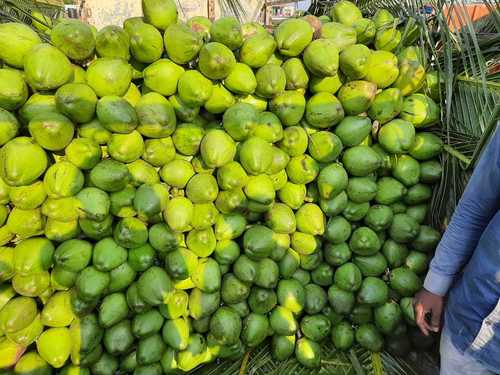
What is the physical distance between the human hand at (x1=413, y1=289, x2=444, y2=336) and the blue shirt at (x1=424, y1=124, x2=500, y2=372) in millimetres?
168

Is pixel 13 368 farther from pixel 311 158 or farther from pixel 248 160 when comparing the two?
pixel 311 158

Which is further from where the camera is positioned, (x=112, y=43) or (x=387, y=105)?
(x=387, y=105)

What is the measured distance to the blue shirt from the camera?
4.95 feet

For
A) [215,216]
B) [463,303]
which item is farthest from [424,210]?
[215,216]

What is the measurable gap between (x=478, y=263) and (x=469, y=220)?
0.72 feet

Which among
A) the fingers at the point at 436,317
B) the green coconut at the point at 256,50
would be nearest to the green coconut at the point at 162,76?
the green coconut at the point at 256,50

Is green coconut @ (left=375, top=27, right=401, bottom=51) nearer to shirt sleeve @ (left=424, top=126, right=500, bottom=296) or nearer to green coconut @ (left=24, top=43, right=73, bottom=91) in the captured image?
shirt sleeve @ (left=424, top=126, right=500, bottom=296)

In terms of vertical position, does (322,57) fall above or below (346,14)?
below

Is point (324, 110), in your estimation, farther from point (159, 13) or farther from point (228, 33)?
point (159, 13)

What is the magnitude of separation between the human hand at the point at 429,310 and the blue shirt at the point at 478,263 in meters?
0.17

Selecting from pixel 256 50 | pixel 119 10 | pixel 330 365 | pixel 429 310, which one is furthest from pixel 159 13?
pixel 119 10

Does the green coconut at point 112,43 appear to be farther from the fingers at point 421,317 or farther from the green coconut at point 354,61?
the fingers at point 421,317

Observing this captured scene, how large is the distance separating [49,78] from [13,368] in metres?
1.56

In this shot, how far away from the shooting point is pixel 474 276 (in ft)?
5.18
